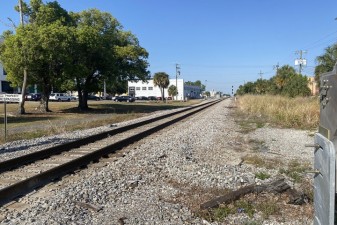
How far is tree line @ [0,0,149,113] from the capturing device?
33.8m

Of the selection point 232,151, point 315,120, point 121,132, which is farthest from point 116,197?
point 315,120

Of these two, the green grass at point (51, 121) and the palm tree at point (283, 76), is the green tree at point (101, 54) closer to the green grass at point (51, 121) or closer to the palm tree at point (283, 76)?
the green grass at point (51, 121)

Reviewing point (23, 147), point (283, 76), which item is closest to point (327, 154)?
point (23, 147)

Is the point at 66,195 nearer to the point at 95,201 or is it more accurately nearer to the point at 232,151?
the point at 95,201

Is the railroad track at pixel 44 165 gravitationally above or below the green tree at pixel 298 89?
below

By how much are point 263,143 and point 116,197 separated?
9.56m

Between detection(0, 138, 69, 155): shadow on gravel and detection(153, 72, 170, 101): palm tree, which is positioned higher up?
detection(153, 72, 170, 101): palm tree

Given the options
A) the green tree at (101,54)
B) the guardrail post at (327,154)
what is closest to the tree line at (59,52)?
the green tree at (101,54)

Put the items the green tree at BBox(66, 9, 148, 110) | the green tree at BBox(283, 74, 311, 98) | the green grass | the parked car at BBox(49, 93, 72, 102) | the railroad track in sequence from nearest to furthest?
1. the railroad track
2. the green grass
3. the green tree at BBox(66, 9, 148, 110)
4. the green tree at BBox(283, 74, 311, 98)
5. the parked car at BBox(49, 93, 72, 102)

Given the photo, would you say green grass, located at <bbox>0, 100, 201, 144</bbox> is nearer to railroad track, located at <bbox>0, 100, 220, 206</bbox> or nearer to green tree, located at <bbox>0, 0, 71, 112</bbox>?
green tree, located at <bbox>0, 0, 71, 112</bbox>

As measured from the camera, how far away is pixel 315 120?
2177 centimetres

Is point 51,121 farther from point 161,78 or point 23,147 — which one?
point 161,78

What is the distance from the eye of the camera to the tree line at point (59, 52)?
33.8m

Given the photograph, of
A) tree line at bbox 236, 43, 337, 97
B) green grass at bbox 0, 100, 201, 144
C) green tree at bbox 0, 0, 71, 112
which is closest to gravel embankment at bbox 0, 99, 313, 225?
green grass at bbox 0, 100, 201, 144
